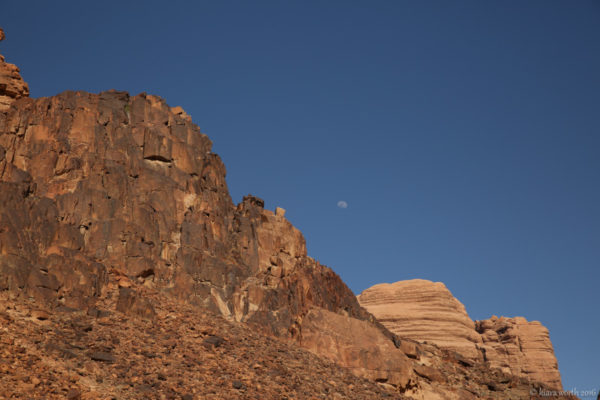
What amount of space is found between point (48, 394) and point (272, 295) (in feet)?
85.8

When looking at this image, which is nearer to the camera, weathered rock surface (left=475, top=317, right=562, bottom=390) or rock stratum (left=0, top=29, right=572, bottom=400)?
rock stratum (left=0, top=29, right=572, bottom=400)

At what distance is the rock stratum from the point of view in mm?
35438

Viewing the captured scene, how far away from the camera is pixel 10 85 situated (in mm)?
54156

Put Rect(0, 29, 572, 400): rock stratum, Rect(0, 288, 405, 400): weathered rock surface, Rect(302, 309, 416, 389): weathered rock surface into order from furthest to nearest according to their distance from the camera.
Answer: Rect(302, 309, 416, 389): weathered rock surface
Rect(0, 29, 572, 400): rock stratum
Rect(0, 288, 405, 400): weathered rock surface

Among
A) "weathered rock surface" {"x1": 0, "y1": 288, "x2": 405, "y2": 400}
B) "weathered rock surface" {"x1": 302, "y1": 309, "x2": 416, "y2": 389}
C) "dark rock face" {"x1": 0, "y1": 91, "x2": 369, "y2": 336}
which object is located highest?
"dark rock face" {"x1": 0, "y1": 91, "x2": 369, "y2": 336}

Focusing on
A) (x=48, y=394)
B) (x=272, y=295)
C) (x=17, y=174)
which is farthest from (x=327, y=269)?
(x=48, y=394)

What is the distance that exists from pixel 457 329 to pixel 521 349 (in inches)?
556

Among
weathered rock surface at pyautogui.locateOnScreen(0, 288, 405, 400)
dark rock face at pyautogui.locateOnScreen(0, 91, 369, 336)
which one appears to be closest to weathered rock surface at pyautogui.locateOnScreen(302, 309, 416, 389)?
dark rock face at pyautogui.locateOnScreen(0, 91, 369, 336)

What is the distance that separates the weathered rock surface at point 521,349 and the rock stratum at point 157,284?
46663mm

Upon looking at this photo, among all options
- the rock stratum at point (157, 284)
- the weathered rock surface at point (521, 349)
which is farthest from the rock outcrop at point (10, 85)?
the weathered rock surface at point (521, 349)

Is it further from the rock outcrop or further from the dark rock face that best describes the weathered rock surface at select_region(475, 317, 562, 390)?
the rock outcrop

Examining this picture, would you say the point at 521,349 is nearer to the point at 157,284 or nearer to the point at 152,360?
the point at 157,284

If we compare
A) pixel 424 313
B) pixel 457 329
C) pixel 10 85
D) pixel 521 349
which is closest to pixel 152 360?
pixel 10 85

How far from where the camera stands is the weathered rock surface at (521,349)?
352ft
